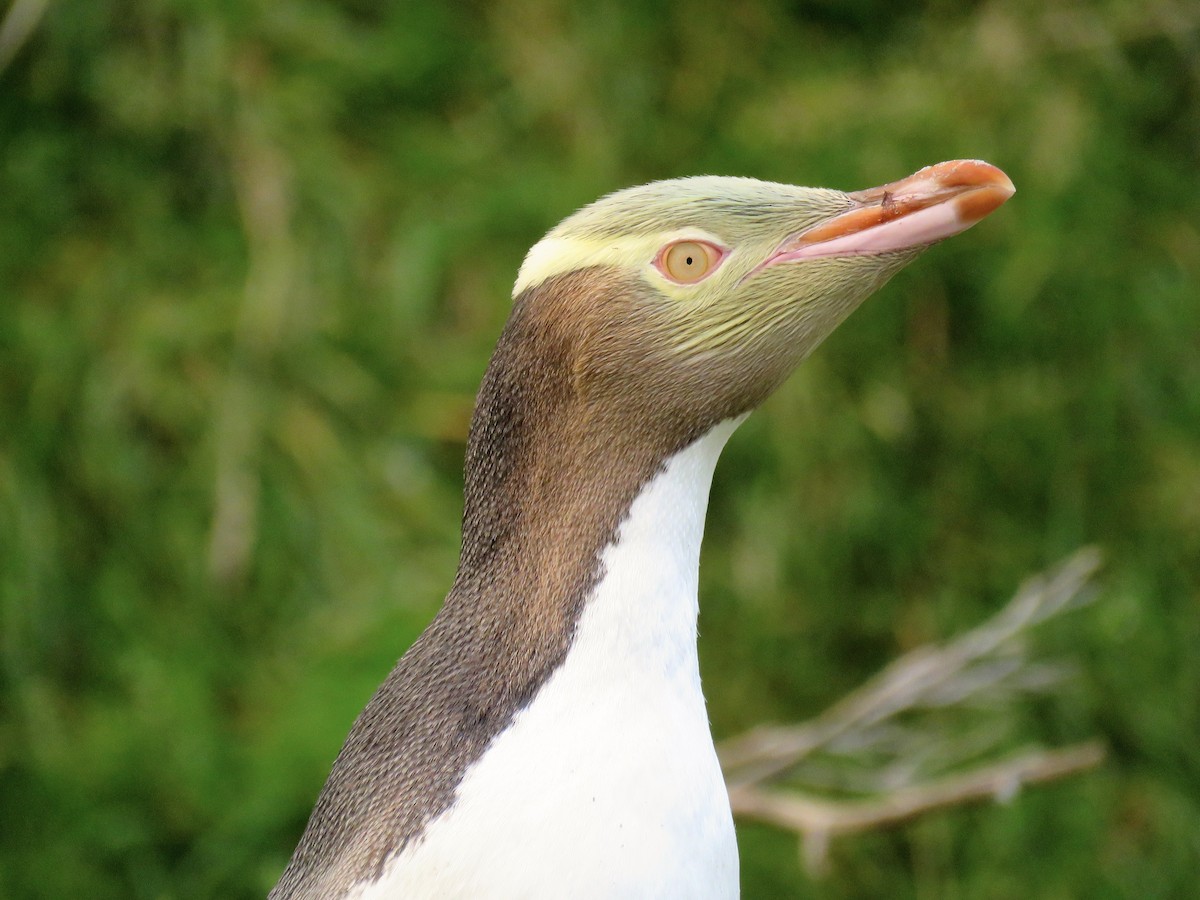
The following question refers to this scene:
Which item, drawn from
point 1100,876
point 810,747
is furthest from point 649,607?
point 1100,876

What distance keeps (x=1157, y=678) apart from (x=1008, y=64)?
0.94 m

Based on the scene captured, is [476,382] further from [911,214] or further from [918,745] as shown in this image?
[911,214]

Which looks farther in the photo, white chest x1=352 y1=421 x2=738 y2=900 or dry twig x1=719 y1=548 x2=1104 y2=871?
dry twig x1=719 y1=548 x2=1104 y2=871

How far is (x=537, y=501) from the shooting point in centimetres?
93

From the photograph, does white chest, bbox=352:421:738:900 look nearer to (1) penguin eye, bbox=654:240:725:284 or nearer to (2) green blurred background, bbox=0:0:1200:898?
(1) penguin eye, bbox=654:240:725:284

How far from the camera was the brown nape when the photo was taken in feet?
2.95

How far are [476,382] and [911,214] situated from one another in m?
1.26

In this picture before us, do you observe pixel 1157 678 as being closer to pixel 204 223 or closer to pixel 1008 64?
pixel 1008 64

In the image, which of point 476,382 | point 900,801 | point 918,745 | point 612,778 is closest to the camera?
point 612,778

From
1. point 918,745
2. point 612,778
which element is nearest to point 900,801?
point 918,745

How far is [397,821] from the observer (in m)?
0.88

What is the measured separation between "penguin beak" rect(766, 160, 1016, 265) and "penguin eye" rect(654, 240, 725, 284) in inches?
→ 1.6

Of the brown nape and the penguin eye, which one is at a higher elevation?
the penguin eye

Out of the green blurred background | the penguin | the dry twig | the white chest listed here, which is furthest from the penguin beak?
the green blurred background
